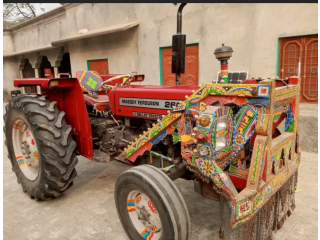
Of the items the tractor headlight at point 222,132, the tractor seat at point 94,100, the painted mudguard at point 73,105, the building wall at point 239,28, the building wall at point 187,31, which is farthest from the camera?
the building wall at point 187,31

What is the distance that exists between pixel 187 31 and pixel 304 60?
2.89 metres

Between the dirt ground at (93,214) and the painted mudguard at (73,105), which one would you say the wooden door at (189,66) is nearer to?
the dirt ground at (93,214)

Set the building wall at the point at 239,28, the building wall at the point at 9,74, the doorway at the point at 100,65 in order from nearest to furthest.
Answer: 1. the building wall at the point at 239,28
2. the doorway at the point at 100,65
3. the building wall at the point at 9,74

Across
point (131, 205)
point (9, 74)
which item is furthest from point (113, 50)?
point (9, 74)

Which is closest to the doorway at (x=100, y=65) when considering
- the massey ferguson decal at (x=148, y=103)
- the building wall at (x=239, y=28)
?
the building wall at (x=239, y=28)

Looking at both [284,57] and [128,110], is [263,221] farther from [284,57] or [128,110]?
[284,57]

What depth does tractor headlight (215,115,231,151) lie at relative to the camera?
6.07ft

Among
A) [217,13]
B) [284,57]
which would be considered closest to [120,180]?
[284,57]

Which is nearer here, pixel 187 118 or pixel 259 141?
pixel 259 141

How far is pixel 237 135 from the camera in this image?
193 centimetres

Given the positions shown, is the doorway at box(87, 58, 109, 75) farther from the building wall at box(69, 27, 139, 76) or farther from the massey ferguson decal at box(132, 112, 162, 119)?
the massey ferguson decal at box(132, 112, 162, 119)

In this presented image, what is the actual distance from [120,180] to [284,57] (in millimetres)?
4339

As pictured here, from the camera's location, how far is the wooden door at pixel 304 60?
4727 mm

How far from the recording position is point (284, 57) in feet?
16.7
